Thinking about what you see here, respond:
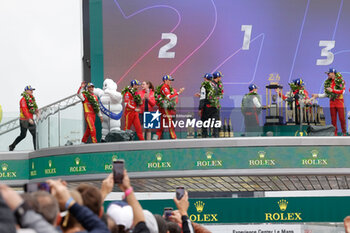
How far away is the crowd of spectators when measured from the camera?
4172 millimetres

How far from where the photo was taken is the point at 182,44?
94.8 ft

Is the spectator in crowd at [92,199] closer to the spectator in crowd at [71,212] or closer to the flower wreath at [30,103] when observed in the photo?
the spectator in crowd at [71,212]

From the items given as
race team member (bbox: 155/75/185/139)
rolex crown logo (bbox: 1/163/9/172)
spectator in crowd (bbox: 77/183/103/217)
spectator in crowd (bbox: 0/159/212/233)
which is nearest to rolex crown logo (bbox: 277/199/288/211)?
race team member (bbox: 155/75/185/139)

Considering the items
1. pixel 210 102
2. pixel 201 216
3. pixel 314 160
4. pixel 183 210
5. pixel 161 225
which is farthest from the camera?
pixel 201 216

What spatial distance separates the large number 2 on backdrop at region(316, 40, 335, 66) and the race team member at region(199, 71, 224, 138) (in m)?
8.83

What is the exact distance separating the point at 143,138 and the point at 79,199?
16.3 metres

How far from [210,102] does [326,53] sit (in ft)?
31.3

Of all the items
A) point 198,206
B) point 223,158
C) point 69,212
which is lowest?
point 198,206

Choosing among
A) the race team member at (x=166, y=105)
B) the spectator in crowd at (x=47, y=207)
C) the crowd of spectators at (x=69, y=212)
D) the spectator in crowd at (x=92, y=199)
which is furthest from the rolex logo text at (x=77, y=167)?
the spectator in crowd at (x=47, y=207)

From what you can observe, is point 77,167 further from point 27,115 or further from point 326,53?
point 326,53

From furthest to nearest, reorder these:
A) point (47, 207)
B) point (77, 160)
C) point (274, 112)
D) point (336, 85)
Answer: point (77, 160), point (336, 85), point (274, 112), point (47, 207)

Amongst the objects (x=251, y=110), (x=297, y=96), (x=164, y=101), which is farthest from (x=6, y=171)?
(x=297, y=96)

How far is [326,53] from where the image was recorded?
29.1 metres

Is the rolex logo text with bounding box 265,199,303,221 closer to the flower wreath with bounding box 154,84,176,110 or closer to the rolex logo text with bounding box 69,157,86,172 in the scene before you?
the flower wreath with bounding box 154,84,176,110
